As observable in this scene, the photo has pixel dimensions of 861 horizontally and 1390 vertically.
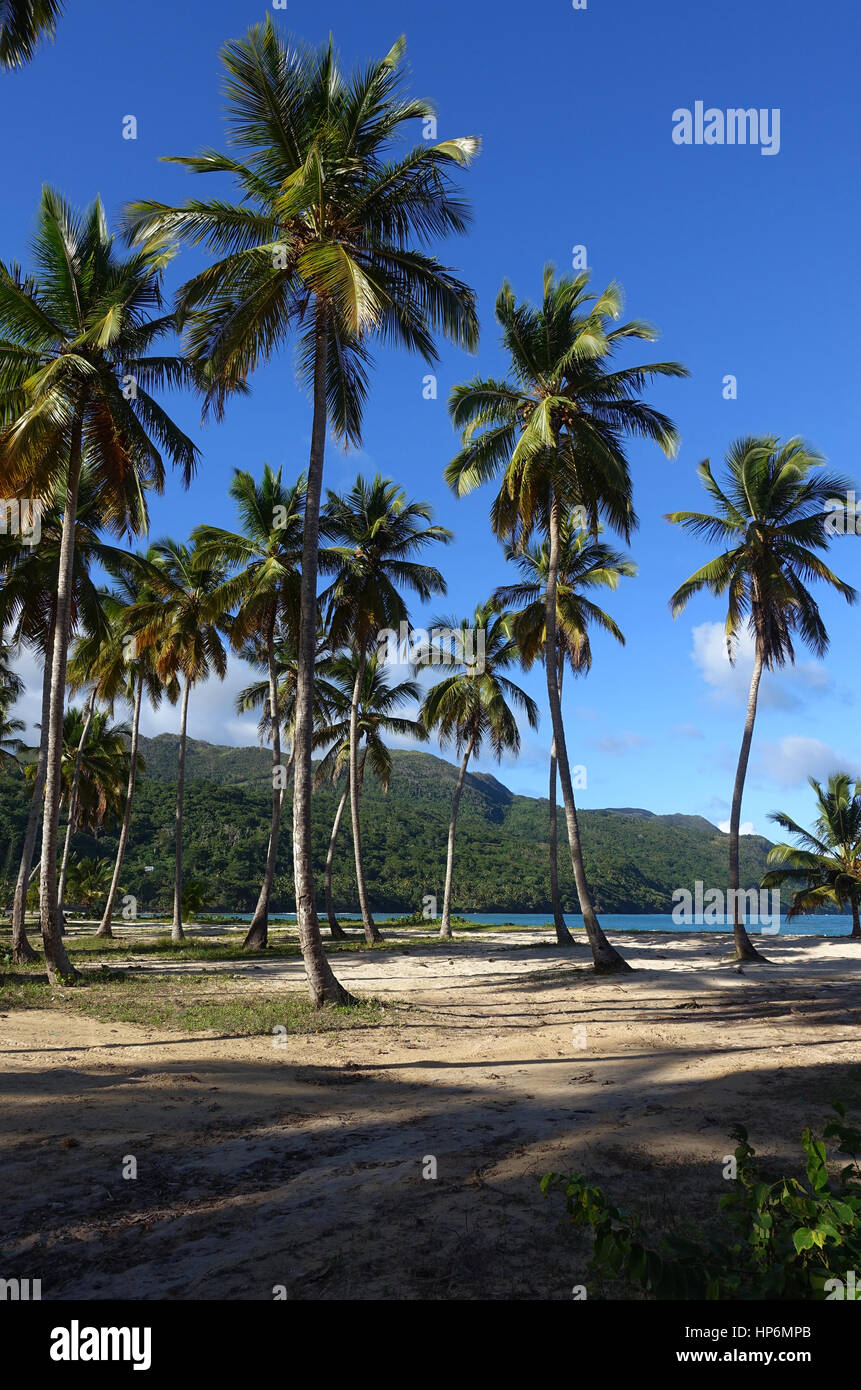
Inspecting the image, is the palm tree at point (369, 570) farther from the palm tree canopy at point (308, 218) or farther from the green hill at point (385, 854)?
the green hill at point (385, 854)

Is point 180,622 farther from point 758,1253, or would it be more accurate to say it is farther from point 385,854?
point 385,854

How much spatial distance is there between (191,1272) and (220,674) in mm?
26066

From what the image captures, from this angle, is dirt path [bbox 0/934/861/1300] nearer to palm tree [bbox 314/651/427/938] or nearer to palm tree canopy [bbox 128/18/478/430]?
palm tree canopy [bbox 128/18/478/430]

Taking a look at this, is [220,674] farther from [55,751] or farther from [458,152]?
[458,152]

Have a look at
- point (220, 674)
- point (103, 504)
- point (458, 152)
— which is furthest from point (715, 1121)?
point (220, 674)

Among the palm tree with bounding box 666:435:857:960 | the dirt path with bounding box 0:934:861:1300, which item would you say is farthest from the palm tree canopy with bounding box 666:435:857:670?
the dirt path with bounding box 0:934:861:1300

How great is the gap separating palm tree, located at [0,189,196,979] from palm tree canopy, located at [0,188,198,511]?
2cm

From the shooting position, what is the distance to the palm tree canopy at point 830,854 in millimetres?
34281

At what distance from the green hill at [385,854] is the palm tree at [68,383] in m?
31.2

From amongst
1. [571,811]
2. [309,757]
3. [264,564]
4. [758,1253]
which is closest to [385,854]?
[264,564]

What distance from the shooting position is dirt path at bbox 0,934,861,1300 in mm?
4109

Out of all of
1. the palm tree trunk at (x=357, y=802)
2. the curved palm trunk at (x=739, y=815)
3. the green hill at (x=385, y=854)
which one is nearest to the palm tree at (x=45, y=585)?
the palm tree trunk at (x=357, y=802)

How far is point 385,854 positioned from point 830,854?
48.9m

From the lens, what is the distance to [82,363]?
1555 centimetres
